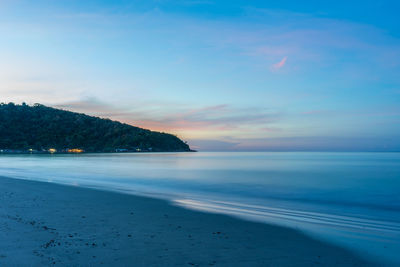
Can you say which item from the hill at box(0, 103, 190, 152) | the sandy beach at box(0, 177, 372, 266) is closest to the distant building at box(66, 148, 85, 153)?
the hill at box(0, 103, 190, 152)

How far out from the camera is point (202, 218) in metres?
9.46

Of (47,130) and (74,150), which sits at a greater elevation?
(47,130)

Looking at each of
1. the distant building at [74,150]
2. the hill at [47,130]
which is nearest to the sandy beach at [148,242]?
the hill at [47,130]

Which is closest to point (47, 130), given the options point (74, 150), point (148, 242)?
point (74, 150)

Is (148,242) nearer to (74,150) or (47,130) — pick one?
(74,150)

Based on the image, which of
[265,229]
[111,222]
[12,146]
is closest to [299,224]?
[265,229]

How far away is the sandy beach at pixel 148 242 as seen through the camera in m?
5.37

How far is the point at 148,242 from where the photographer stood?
21.0ft

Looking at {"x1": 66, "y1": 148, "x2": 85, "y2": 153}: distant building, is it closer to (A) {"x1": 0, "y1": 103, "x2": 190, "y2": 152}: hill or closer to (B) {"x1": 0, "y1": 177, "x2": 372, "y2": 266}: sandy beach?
(A) {"x1": 0, "y1": 103, "x2": 190, "y2": 152}: hill

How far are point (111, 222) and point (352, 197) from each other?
1516 centimetres

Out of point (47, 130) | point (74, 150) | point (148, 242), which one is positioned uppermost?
point (47, 130)

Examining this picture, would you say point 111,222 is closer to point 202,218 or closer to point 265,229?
point 202,218

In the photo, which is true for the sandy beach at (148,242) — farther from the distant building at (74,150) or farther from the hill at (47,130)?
the distant building at (74,150)

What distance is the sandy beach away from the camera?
5371mm
